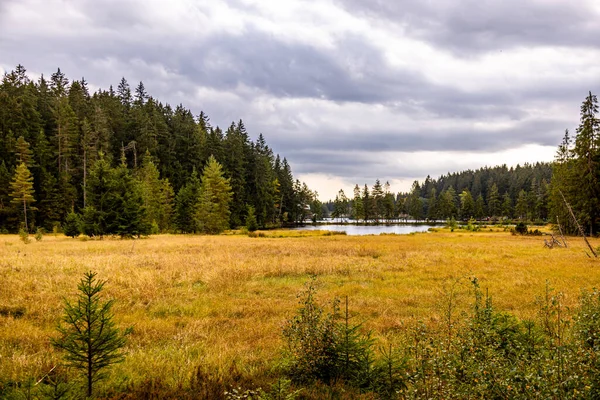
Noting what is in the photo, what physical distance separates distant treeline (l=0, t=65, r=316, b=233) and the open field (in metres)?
23.4

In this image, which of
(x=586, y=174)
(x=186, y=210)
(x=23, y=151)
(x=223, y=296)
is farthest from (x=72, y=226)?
(x=586, y=174)

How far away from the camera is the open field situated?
252 inches

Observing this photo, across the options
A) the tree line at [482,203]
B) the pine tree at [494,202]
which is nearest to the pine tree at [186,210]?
the tree line at [482,203]

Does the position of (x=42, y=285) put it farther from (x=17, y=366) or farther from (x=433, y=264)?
(x=433, y=264)

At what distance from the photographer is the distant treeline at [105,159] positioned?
4943 cm

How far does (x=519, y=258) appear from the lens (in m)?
21.2

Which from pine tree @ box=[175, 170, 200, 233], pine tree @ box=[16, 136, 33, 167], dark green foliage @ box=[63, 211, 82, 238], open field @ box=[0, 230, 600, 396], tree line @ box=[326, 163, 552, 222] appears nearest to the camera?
open field @ box=[0, 230, 600, 396]

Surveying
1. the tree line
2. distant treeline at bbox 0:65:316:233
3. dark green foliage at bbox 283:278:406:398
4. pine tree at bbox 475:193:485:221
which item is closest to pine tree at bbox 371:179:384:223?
the tree line

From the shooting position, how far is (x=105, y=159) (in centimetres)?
6050

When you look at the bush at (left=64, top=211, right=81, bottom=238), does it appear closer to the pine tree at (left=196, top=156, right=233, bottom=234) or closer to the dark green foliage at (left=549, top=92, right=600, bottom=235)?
the pine tree at (left=196, top=156, right=233, bottom=234)

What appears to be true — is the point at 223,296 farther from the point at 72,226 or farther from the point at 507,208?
the point at 507,208

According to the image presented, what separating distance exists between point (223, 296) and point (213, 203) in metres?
47.8

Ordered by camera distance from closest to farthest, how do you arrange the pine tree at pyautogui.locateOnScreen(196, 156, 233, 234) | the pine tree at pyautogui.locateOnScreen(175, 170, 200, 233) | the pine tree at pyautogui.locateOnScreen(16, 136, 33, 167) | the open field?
the open field, the pine tree at pyautogui.locateOnScreen(16, 136, 33, 167), the pine tree at pyautogui.locateOnScreen(196, 156, 233, 234), the pine tree at pyautogui.locateOnScreen(175, 170, 200, 233)

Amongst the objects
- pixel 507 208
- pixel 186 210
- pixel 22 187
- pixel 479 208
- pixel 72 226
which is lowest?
pixel 72 226
